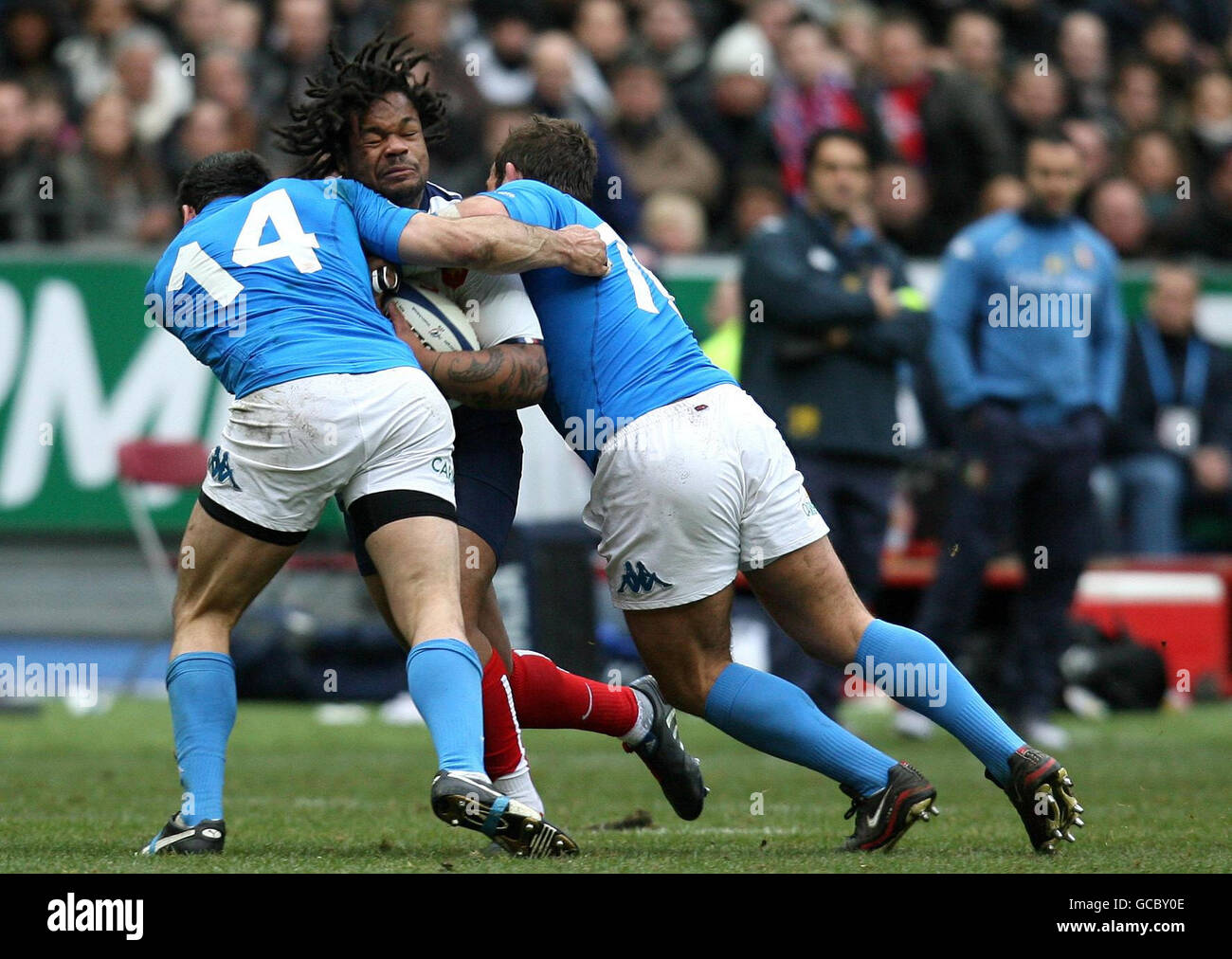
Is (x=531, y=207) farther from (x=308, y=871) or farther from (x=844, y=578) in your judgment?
(x=308, y=871)

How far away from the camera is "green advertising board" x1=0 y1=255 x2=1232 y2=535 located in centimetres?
1269

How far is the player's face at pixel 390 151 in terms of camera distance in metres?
5.60

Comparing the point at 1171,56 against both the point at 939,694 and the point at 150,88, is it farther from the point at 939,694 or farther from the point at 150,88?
the point at 939,694

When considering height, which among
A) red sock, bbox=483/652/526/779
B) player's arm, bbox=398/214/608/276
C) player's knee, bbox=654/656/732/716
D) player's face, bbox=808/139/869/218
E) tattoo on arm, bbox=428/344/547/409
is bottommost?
red sock, bbox=483/652/526/779

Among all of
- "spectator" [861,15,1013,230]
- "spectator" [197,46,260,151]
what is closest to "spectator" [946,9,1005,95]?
"spectator" [861,15,1013,230]

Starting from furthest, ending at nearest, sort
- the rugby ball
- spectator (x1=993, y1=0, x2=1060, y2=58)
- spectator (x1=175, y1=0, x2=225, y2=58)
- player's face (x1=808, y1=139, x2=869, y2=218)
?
spectator (x1=993, y1=0, x2=1060, y2=58) → spectator (x1=175, y1=0, x2=225, y2=58) → player's face (x1=808, y1=139, x2=869, y2=218) → the rugby ball

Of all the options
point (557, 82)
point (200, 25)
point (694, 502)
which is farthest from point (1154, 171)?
point (694, 502)

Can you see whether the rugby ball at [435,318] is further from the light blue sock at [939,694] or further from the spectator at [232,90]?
the spectator at [232,90]

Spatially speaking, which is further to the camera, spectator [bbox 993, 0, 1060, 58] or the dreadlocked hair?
spectator [bbox 993, 0, 1060, 58]

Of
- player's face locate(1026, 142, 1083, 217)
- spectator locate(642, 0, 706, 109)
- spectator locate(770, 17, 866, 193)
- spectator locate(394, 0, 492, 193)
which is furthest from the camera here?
spectator locate(642, 0, 706, 109)

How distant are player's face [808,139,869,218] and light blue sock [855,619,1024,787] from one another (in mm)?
4393

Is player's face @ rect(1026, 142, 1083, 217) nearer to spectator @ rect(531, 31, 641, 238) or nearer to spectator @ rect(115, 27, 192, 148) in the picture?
spectator @ rect(531, 31, 641, 238)

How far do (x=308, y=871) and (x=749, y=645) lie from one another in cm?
701
